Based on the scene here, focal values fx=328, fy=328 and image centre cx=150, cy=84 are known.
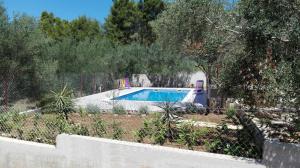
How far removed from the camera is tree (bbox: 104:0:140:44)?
31906mm

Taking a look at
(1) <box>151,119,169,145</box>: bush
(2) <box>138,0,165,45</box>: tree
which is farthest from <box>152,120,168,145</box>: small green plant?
(2) <box>138,0,165,45</box>: tree

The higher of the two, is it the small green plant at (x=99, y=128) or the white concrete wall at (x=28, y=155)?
the small green plant at (x=99, y=128)

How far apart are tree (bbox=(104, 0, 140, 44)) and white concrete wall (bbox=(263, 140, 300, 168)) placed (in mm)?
28266

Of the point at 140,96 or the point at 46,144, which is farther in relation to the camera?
the point at 140,96

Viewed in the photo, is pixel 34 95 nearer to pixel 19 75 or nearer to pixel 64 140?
pixel 19 75

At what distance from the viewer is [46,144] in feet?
20.9

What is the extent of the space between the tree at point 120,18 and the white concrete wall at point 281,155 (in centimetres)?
2827

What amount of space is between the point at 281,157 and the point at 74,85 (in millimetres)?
16657

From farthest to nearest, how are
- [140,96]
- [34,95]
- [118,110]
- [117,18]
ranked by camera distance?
[117,18]
[140,96]
[34,95]
[118,110]

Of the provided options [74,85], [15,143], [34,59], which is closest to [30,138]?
[15,143]

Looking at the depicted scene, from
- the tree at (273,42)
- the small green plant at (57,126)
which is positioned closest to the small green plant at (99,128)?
the small green plant at (57,126)

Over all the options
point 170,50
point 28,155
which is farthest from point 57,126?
point 170,50

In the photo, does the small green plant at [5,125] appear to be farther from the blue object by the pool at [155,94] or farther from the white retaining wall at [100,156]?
the blue object by the pool at [155,94]

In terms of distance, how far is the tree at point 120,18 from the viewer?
31.9 metres
